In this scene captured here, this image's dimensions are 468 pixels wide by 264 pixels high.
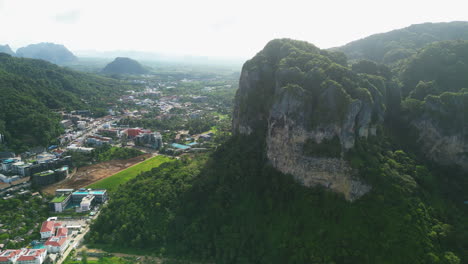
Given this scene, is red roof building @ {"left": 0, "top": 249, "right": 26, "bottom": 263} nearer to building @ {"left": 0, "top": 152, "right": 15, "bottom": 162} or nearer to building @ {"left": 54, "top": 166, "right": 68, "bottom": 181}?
building @ {"left": 54, "top": 166, "right": 68, "bottom": 181}

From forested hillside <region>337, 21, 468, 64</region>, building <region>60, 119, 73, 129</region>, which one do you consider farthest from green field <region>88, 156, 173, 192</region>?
forested hillside <region>337, 21, 468, 64</region>

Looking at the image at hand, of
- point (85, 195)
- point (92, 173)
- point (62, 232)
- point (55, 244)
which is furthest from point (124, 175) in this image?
point (55, 244)

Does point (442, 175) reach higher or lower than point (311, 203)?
higher

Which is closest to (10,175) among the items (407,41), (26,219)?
(26,219)

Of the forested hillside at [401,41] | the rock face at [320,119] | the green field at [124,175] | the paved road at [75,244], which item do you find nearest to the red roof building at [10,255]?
the paved road at [75,244]

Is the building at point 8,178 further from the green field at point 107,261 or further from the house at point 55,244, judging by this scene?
the green field at point 107,261

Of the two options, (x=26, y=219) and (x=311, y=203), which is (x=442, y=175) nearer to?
(x=311, y=203)
